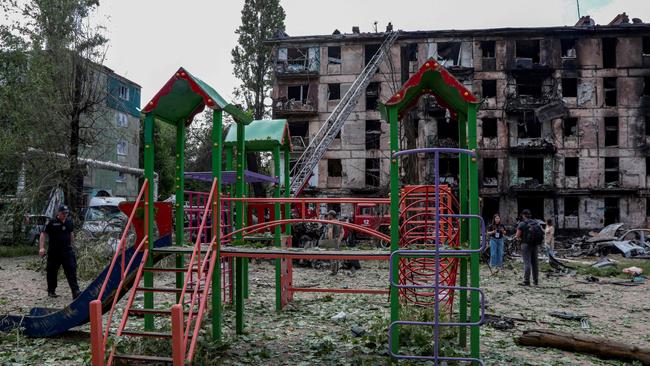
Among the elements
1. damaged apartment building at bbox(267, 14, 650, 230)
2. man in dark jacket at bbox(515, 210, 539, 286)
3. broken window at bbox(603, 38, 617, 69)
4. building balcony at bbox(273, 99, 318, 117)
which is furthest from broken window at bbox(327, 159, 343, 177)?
man in dark jacket at bbox(515, 210, 539, 286)

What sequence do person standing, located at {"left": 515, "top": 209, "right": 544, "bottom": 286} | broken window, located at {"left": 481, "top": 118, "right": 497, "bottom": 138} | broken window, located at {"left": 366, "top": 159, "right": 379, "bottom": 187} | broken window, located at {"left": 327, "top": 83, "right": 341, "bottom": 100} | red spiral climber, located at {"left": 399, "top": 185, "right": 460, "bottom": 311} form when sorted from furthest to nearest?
broken window, located at {"left": 327, "top": 83, "right": 341, "bottom": 100} → broken window, located at {"left": 366, "top": 159, "right": 379, "bottom": 187} → broken window, located at {"left": 481, "top": 118, "right": 497, "bottom": 138} → person standing, located at {"left": 515, "top": 209, "right": 544, "bottom": 286} → red spiral climber, located at {"left": 399, "top": 185, "right": 460, "bottom": 311}

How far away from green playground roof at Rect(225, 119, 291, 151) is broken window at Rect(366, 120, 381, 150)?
1056 inches

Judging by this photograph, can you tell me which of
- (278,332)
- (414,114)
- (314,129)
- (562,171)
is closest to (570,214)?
(562,171)

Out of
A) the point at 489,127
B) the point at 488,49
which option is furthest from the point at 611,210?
the point at 488,49

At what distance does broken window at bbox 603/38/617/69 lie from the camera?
4000 centimetres

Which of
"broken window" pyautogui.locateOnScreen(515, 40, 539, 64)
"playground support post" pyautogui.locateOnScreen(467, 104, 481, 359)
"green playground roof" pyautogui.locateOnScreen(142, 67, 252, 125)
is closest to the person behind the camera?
"playground support post" pyautogui.locateOnScreen(467, 104, 481, 359)

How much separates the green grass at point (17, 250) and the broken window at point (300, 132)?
68.3 ft

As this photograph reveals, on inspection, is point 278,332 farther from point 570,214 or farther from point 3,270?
point 570,214

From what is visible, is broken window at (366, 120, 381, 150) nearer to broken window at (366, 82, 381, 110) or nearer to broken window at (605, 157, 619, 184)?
broken window at (366, 82, 381, 110)

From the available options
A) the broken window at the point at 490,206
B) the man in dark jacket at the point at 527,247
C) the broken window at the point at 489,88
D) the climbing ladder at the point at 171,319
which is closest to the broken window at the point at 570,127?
the broken window at the point at 489,88

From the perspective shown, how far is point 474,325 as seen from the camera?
711 centimetres

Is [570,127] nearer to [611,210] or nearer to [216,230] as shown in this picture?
[611,210]

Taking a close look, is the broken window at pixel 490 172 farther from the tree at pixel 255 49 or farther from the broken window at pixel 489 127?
the tree at pixel 255 49

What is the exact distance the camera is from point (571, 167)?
131ft
